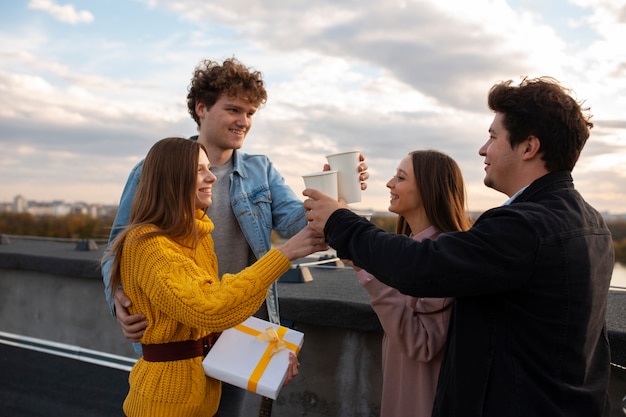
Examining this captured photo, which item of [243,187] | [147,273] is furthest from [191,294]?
[243,187]

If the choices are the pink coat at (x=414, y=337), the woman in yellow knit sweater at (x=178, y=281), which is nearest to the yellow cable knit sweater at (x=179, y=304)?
the woman in yellow knit sweater at (x=178, y=281)

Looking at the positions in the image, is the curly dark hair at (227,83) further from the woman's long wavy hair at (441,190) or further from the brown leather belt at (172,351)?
the brown leather belt at (172,351)

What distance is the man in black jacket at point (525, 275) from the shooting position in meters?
1.62

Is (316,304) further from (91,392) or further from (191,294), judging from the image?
(91,392)

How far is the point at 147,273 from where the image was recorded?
2090 millimetres

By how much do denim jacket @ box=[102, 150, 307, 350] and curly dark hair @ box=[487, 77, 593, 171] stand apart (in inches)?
50.7

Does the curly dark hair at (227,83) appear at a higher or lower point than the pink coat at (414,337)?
higher

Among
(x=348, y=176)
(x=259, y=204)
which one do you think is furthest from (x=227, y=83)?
(x=348, y=176)

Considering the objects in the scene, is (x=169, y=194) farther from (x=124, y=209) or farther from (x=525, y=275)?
(x=525, y=275)

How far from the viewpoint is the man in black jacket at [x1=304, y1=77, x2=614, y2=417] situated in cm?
162

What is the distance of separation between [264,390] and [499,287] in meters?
0.96

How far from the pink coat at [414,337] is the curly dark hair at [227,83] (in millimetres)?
1215

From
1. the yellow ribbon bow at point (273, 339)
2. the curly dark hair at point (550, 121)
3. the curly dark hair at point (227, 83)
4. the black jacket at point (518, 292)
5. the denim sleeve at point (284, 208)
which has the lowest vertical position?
the yellow ribbon bow at point (273, 339)

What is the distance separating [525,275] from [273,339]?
1.04 m
